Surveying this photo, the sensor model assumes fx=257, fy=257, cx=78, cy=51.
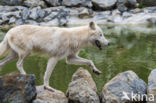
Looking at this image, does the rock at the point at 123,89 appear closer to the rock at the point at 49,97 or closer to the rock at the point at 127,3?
the rock at the point at 49,97

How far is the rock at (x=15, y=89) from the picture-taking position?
635cm

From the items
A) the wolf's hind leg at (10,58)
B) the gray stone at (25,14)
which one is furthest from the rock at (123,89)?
the gray stone at (25,14)

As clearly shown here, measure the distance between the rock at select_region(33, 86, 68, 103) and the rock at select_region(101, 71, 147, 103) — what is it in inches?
45.7

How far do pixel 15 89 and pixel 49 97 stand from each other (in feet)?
3.28

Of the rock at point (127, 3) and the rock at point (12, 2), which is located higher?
the rock at point (12, 2)

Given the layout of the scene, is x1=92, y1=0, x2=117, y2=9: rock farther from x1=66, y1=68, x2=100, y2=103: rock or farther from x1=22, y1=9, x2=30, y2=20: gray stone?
x1=66, y1=68, x2=100, y2=103: rock

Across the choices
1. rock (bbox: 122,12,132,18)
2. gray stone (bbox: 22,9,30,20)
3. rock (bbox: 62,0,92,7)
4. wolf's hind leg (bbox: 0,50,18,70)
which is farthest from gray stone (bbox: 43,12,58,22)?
wolf's hind leg (bbox: 0,50,18,70)

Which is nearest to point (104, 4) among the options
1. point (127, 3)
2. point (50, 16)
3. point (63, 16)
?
point (127, 3)

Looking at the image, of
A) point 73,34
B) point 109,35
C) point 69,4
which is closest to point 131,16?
point 69,4

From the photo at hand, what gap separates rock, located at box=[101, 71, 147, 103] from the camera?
6.94 meters

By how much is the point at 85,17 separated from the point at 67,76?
24451 mm

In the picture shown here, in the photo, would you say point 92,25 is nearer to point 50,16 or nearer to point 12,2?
point 50,16

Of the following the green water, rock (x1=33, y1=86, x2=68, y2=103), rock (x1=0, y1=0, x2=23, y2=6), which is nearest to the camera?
rock (x1=33, y1=86, x2=68, y2=103)

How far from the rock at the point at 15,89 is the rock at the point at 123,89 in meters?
2.14
